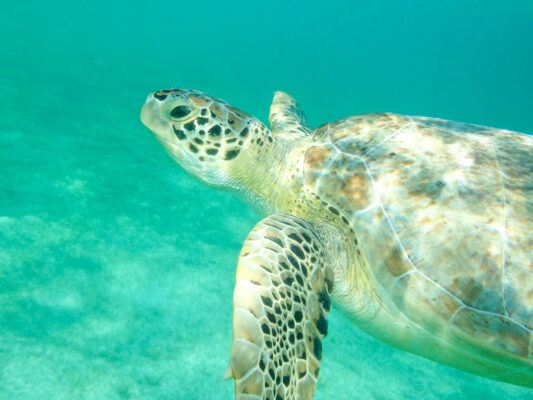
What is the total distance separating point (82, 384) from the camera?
2033 millimetres

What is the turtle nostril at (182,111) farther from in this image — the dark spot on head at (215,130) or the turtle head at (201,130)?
the dark spot on head at (215,130)

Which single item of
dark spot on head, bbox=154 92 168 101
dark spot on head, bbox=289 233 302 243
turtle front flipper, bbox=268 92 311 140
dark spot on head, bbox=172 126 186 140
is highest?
turtle front flipper, bbox=268 92 311 140

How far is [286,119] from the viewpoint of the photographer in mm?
3496

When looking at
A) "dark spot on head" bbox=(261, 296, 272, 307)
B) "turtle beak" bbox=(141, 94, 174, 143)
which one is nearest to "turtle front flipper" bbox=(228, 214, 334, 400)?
"dark spot on head" bbox=(261, 296, 272, 307)

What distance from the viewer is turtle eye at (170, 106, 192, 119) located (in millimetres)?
2266

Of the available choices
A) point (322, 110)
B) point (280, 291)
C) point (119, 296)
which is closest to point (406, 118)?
point (280, 291)

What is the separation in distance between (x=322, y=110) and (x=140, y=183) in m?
10.6

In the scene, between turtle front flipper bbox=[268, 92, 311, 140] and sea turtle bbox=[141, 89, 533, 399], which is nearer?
sea turtle bbox=[141, 89, 533, 399]

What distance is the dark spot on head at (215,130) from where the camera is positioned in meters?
2.29

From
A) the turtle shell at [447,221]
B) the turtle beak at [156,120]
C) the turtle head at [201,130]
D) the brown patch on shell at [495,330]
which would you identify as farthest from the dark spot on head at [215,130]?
the brown patch on shell at [495,330]

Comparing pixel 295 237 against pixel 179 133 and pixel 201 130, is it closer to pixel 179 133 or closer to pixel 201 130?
pixel 201 130

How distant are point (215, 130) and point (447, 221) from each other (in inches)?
62.1

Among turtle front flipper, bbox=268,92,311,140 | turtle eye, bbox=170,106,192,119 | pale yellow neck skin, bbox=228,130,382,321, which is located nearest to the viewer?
pale yellow neck skin, bbox=228,130,382,321

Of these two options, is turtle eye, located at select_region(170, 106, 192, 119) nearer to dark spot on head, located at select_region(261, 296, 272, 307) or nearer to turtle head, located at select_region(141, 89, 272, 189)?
turtle head, located at select_region(141, 89, 272, 189)
